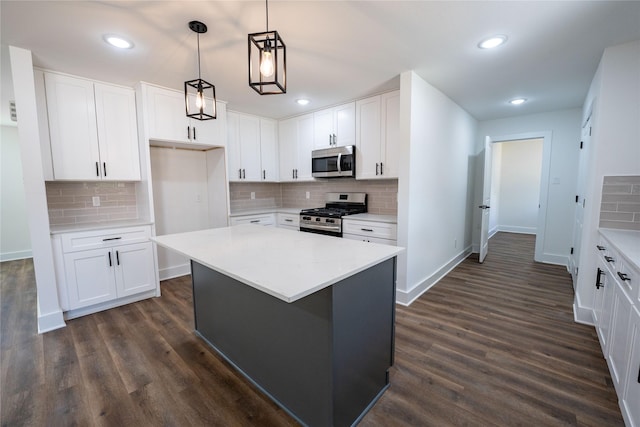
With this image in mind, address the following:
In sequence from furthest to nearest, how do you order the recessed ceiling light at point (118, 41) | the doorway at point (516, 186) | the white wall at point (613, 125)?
the doorway at point (516, 186), the white wall at point (613, 125), the recessed ceiling light at point (118, 41)

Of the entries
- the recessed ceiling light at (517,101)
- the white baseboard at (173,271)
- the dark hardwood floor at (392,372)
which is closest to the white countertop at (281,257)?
the dark hardwood floor at (392,372)

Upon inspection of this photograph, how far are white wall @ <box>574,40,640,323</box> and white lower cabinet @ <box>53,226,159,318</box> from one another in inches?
178

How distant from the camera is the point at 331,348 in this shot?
1.32 metres

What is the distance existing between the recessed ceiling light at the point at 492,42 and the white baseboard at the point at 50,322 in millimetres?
4466

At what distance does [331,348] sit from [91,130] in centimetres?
334

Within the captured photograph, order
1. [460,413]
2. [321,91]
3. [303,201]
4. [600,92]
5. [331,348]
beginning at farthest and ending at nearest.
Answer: [303,201], [321,91], [600,92], [460,413], [331,348]

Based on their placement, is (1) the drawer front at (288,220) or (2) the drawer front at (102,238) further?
(1) the drawer front at (288,220)

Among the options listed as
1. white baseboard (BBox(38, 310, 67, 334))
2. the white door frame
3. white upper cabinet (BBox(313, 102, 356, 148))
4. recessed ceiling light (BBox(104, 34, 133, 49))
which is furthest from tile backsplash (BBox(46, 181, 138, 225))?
the white door frame

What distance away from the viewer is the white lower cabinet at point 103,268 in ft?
8.79

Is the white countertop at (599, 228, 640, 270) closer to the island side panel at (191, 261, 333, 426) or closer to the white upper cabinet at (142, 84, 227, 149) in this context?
the island side panel at (191, 261, 333, 426)

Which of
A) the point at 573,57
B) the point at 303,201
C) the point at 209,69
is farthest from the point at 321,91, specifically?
the point at 573,57

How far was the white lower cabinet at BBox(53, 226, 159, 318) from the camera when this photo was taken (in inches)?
105

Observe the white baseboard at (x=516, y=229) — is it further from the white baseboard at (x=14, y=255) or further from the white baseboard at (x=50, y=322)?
the white baseboard at (x=14, y=255)

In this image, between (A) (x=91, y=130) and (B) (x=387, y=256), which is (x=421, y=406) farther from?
(A) (x=91, y=130)
